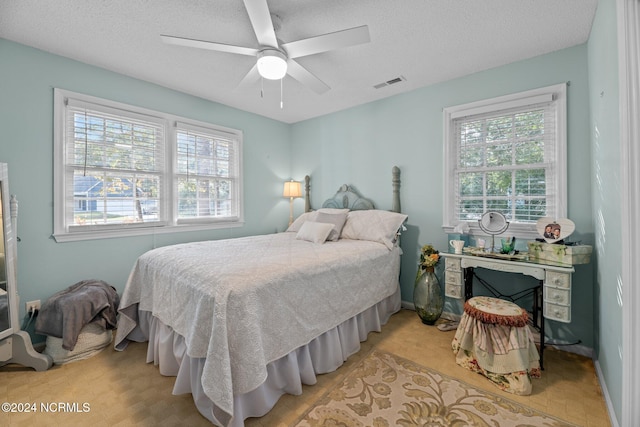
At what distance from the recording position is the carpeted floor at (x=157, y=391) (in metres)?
1.61

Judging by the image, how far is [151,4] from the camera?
1881 millimetres

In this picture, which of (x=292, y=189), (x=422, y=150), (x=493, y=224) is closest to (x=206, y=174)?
(x=292, y=189)

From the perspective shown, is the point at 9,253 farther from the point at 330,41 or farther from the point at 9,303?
the point at 330,41

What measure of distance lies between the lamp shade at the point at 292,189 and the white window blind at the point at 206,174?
0.77m

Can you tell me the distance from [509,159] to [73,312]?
4116mm

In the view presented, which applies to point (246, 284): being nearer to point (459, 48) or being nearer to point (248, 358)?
point (248, 358)

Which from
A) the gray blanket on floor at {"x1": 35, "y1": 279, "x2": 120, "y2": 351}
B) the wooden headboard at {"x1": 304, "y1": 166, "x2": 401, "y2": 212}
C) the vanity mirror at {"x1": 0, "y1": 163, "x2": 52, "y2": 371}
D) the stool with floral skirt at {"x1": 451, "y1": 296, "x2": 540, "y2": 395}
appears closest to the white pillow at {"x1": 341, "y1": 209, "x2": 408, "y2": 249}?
the wooden headboard at {"x1": 304, "y1": 166, "x2": 401, "y2": 212}

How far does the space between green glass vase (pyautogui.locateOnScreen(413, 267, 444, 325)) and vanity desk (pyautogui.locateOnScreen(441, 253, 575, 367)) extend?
0.65 feet

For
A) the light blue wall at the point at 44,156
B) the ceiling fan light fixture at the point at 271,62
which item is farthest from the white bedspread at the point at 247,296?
the ceiling fan light fixture at the point at 271,62

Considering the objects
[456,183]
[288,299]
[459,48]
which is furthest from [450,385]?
[459,48]

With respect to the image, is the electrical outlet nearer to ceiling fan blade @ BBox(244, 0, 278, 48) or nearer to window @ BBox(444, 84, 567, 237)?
ceiling fan blade @ BBox(244, 0, 278, 48)

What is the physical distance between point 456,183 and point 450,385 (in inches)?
80.0

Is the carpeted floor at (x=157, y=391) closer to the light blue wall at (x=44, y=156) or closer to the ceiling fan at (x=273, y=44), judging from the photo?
the light blue wall at (x=44, y=156)

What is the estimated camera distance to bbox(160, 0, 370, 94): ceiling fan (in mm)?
1698
